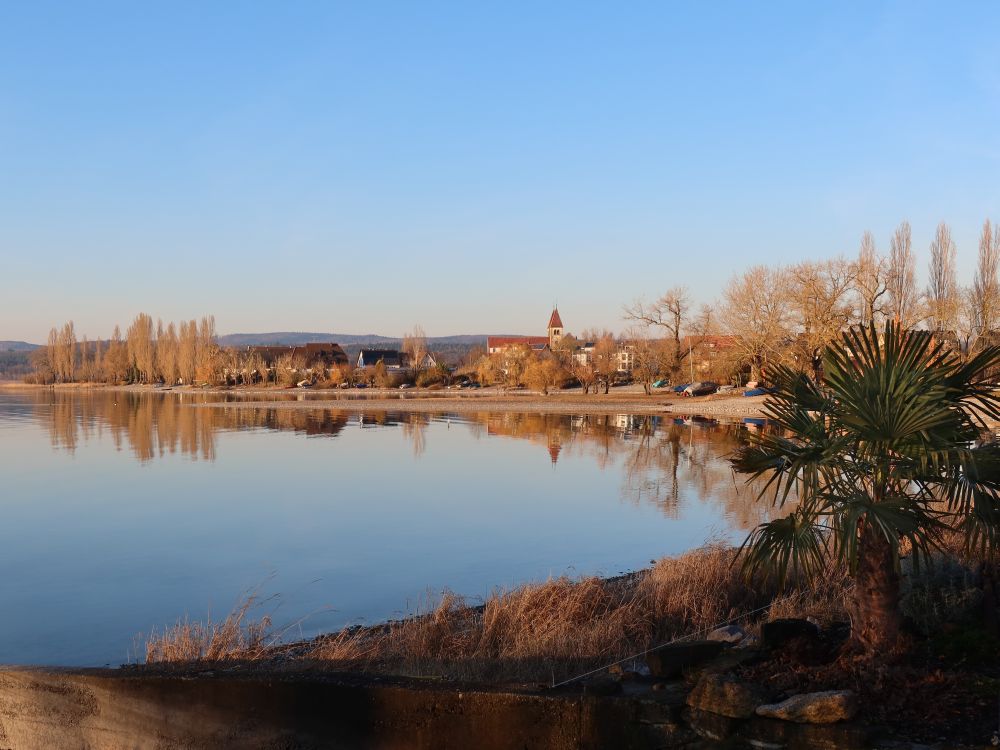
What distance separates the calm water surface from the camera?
11516mm

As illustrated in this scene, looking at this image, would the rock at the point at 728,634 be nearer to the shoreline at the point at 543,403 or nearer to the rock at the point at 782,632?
the rock at the point at 782,632

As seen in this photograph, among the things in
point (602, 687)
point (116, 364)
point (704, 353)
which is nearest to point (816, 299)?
point (704, 353)

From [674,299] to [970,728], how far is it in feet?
216

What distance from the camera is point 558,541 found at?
15602mm

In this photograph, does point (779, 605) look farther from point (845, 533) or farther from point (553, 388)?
point (553, 388)

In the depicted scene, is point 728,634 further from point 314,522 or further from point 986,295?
point 986,295

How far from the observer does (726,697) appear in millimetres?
5086

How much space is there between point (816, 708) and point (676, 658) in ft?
3.88

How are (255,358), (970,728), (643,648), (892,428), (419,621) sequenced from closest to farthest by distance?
(970,728) < (892,428) < (643,648) < (419,621) < (255,358)

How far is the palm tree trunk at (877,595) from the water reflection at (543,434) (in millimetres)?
10035

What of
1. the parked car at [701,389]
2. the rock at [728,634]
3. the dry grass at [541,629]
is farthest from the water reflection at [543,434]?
the parked car at [701,389]

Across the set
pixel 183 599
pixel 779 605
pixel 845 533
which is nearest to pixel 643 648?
pixel 779 605

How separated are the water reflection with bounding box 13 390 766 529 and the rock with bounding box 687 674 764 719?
10.3 meters

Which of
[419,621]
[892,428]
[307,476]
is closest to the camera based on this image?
[892,428]
